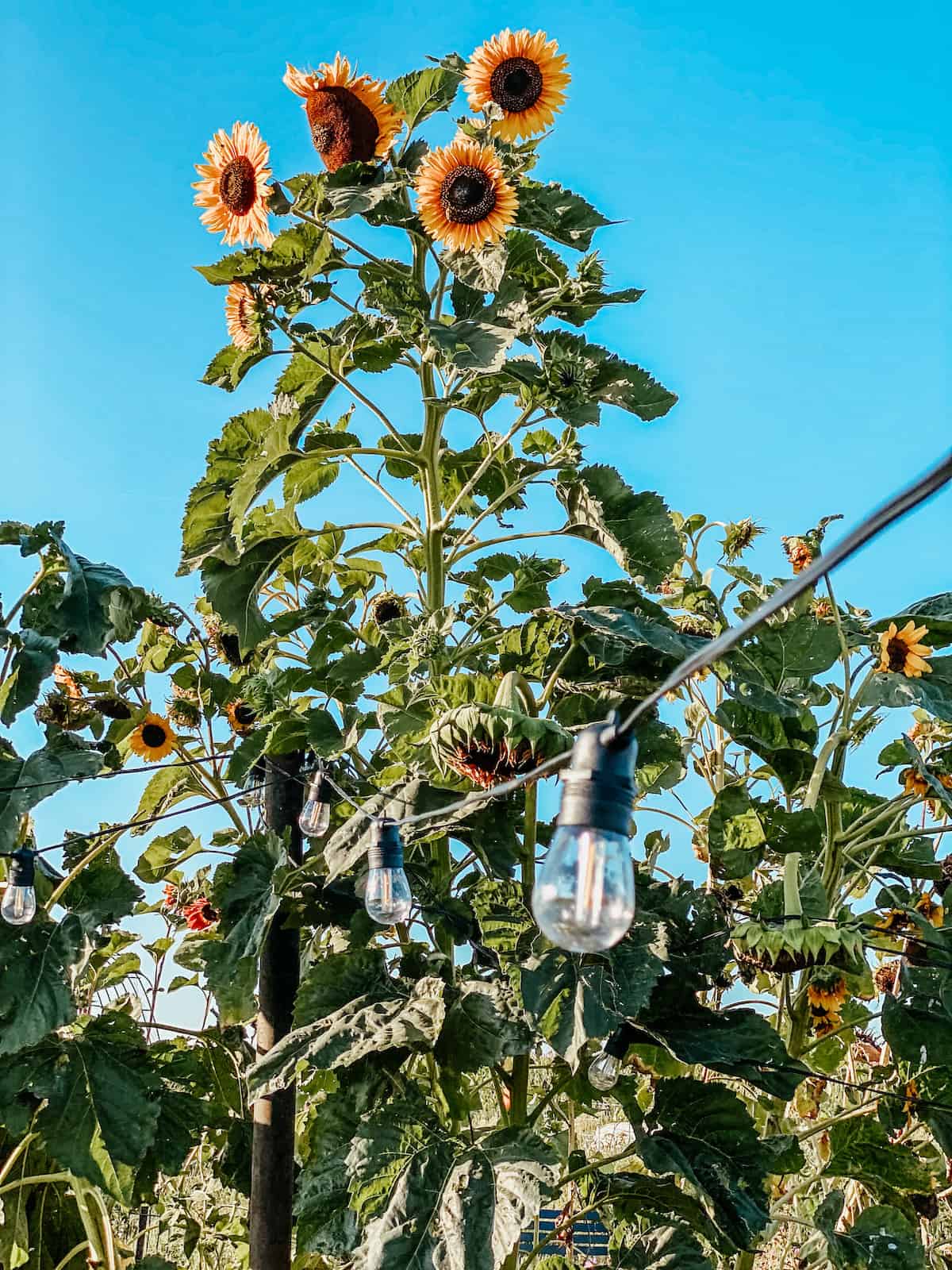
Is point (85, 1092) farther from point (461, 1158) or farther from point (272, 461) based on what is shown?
point (272, 461)

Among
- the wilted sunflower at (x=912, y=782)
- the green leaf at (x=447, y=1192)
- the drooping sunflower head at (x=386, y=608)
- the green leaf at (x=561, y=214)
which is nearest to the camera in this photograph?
the green leaf at (x=447, y=1192)

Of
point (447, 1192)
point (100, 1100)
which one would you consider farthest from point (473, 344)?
point (100, 1100)

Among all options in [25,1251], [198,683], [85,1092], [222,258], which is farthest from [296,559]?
[25,1251]

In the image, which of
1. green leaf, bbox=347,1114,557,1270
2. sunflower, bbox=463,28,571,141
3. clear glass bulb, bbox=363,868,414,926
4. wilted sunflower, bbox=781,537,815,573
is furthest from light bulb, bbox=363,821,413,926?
wilted sunflower, bbox=781,537,815,573

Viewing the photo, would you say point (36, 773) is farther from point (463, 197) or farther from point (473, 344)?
point (463, 197)

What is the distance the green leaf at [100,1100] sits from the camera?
1.72 meters

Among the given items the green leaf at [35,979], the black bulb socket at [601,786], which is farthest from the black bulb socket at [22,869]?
the black bulb socket at [601,786]

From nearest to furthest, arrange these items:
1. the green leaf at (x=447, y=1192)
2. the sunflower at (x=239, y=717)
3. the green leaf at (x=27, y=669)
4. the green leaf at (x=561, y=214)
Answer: the green leaf at (x=447, y=1192) < the green leaf at (x=561, y=214) < the green leaf at (x=27, y=669) < the sunflower at (x=239, y=717)

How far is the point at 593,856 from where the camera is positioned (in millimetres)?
735

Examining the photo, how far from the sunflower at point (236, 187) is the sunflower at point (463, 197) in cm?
22

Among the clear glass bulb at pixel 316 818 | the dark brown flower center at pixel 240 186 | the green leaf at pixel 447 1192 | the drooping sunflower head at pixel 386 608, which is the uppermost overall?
the dark brown flower center at pixel 240 186

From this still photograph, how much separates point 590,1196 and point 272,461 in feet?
3.87

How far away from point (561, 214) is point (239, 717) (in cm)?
110

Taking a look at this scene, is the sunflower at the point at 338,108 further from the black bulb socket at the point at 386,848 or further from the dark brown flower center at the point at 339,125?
the black bulb socket at the point at 386,848
